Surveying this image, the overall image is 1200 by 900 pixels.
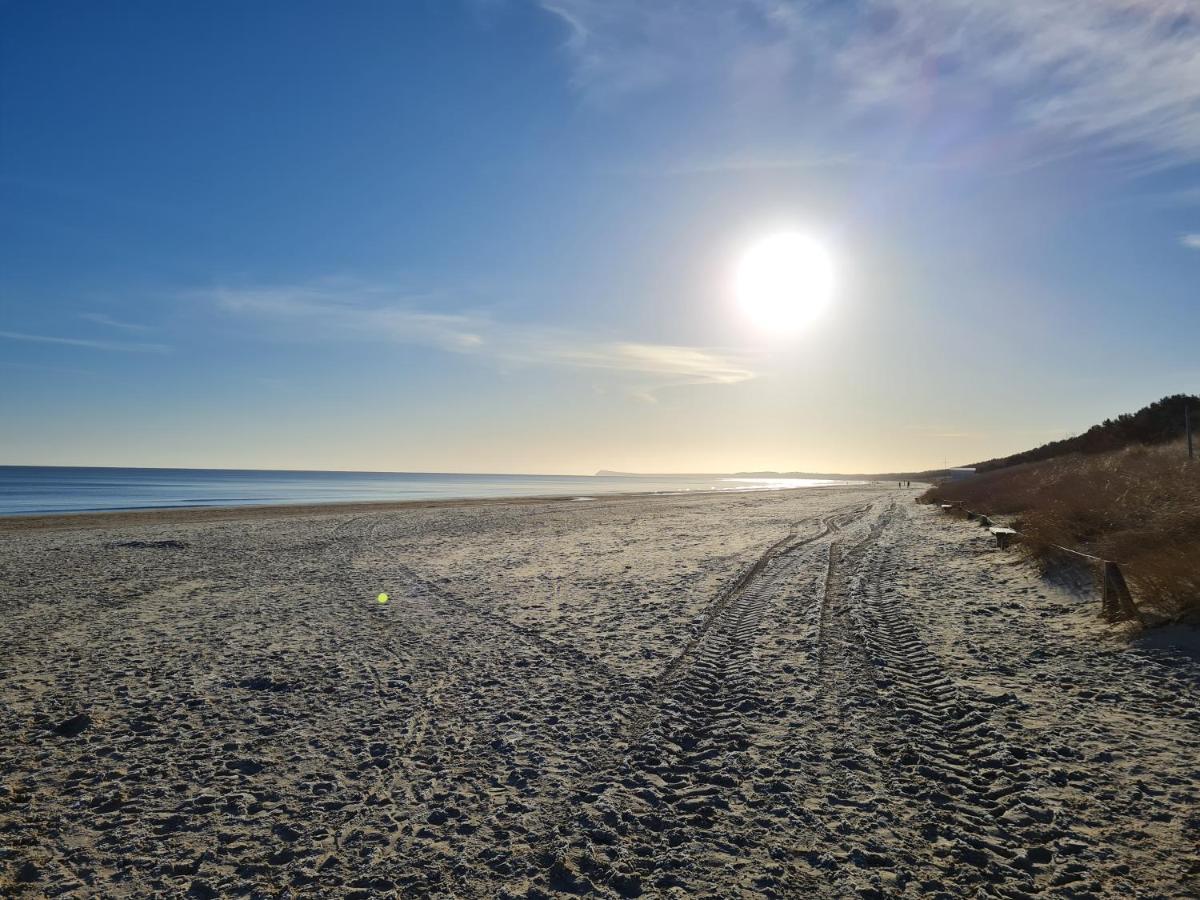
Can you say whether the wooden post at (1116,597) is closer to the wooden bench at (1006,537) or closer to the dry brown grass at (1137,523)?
the dry brown grass at (1137,523)

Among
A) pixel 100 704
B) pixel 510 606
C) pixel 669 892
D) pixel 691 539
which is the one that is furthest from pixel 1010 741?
pixel 691 539

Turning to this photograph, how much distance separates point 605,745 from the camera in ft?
20.5

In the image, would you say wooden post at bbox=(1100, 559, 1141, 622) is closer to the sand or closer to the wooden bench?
the sand

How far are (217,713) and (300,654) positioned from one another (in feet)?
7.50

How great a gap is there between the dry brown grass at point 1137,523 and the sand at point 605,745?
0.86 metres

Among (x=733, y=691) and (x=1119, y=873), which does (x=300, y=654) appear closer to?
(x=733, y=691)

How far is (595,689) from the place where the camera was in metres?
7.86

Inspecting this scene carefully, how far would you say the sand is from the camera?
171 inches

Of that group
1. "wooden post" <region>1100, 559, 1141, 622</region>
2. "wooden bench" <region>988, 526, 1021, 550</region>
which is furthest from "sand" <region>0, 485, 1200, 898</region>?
"wooden bench" <region>988, 526, 1021, 550</region>

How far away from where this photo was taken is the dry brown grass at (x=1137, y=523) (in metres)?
8.77

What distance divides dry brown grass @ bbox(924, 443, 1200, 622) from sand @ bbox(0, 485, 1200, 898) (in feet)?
2.83

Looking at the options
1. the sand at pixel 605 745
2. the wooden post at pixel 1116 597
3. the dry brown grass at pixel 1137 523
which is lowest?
the sand at pixel 605 745

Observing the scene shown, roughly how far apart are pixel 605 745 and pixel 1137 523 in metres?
13.2

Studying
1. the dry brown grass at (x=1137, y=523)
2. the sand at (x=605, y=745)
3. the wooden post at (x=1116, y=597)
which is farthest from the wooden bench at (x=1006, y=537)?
the wooden post at (x=1116, y=597)
